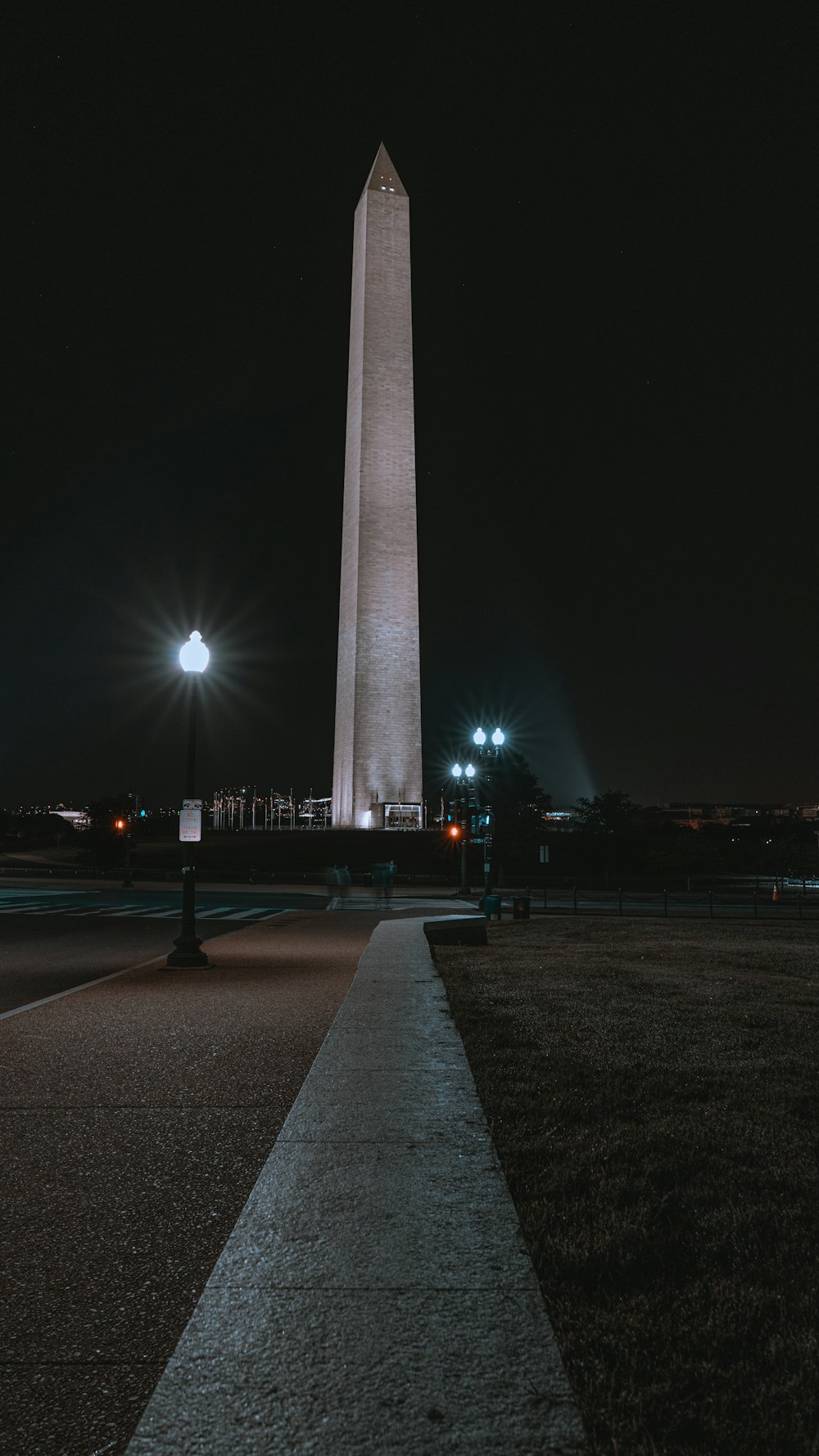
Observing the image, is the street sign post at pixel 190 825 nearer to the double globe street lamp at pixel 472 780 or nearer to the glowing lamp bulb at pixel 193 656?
the glowing lamp bulb at pixel 193 656

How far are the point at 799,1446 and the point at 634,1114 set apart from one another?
3056 millimetres

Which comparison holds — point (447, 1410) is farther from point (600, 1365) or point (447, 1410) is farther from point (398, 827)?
point (398, 827)

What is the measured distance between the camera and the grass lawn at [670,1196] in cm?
270

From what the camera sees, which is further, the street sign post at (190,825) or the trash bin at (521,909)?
the trash bin at (521,909)

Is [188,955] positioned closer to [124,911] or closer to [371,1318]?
[371,1318]

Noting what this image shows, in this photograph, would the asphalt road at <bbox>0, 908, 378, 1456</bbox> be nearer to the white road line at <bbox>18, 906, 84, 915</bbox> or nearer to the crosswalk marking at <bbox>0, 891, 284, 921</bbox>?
the crosswalk marking at <bbox>0, 891, 284, 921</bbox>

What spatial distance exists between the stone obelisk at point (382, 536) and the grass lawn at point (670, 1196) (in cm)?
4358

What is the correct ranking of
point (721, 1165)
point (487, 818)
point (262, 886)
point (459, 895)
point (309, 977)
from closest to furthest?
point (721, 1165) → point (309, 977) → point (487, 818) → point (459, 895) → point (262, 886)

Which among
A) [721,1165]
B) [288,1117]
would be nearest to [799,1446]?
[721,1165]

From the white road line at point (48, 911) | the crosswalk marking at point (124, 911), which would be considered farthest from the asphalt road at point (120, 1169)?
the white road line at point (48, 911)

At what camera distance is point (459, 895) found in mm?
38219

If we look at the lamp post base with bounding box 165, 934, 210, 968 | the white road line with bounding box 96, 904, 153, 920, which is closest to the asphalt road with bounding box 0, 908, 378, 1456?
the lamp post base with bounding box 165, 934, 210, 968

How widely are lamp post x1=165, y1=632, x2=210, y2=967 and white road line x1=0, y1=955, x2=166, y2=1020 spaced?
1.93ft

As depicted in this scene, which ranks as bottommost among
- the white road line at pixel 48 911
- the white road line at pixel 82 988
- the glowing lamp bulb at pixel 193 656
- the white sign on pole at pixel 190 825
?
the white road line at pixel 48 911
